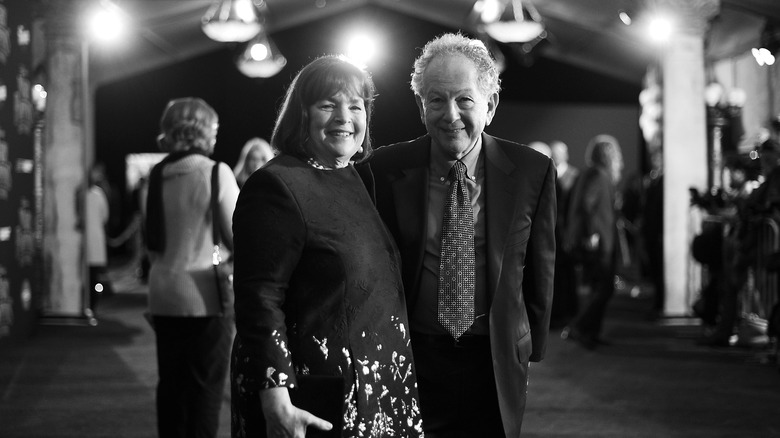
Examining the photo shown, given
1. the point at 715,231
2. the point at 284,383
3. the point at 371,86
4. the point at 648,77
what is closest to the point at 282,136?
the point at 371,86

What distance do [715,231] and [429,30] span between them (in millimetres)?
13378

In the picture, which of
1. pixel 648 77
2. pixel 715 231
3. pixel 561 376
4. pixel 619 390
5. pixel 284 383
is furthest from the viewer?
pixel 648 77

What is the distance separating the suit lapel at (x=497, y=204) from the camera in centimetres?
297

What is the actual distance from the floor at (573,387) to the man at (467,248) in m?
2.83

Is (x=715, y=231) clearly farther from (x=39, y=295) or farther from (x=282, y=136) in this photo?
(x=282, y=136)

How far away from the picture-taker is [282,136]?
103 inches

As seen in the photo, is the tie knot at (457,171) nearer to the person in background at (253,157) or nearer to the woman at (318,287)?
the woman at (318,287)

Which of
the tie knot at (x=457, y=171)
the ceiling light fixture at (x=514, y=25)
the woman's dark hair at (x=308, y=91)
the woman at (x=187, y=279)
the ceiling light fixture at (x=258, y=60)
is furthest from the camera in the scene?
the ceiling light fixture at (x=258, y=60)

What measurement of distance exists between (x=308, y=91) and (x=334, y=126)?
11 cm

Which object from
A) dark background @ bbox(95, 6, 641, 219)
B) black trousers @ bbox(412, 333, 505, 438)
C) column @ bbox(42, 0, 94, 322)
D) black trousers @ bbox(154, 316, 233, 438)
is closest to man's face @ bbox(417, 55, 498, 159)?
black trousers @ bbox(412, 333, 505, 438)

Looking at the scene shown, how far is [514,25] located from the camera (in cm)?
1157

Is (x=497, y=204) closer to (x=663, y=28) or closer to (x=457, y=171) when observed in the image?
(x=457, y=171)

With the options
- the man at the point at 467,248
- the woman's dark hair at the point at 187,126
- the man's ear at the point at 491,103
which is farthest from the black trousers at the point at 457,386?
the woman's dark hair at the point at 187,126

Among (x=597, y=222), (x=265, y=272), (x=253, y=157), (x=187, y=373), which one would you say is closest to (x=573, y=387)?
(x=597, y=222)
